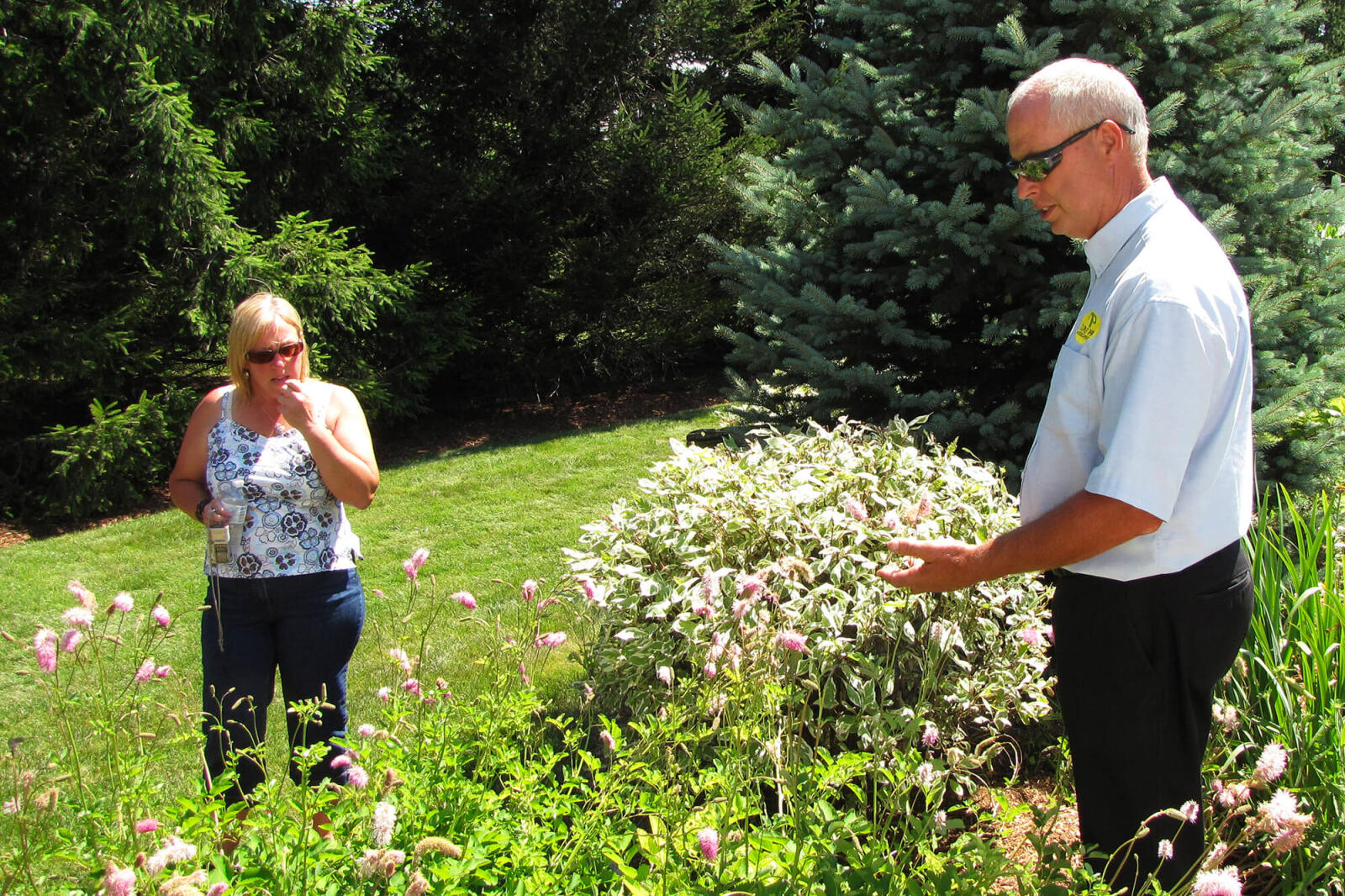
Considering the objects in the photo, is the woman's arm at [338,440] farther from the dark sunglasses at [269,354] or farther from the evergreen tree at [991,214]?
the evergreen tree at [991,214]

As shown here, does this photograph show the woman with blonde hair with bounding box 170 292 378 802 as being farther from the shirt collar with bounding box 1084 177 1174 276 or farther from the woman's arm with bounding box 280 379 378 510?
the shirt collar with bounding box 1084 177 1174 276

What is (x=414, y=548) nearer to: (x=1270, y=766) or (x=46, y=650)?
(x=46, y=650)

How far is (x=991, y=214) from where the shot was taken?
14.3 ft

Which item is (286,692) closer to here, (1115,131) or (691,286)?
(1115,131)

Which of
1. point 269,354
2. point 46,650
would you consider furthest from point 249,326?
point 46,650

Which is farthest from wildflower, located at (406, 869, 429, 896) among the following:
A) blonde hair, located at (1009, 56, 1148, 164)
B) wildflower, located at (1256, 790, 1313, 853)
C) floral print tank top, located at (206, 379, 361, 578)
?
blonde hair, located at (1009, 56, 1148, 164)

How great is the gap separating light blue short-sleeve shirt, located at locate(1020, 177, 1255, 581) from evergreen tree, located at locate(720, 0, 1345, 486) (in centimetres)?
232

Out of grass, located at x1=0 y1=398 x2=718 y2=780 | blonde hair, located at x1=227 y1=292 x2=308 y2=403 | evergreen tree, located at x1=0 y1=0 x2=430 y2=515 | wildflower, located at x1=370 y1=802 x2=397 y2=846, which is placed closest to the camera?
wildflower, located at x1=370 y1=802 x2=397 y2=846

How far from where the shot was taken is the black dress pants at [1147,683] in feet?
6.00

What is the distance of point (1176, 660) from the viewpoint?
1.85 meters

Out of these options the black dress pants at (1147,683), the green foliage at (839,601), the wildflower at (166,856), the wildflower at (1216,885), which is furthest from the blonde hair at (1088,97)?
the wildflower at (166,856)

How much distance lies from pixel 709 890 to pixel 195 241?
8.07 m

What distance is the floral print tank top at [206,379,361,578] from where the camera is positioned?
2721 mm

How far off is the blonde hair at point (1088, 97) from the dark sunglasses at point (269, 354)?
6.93ft
